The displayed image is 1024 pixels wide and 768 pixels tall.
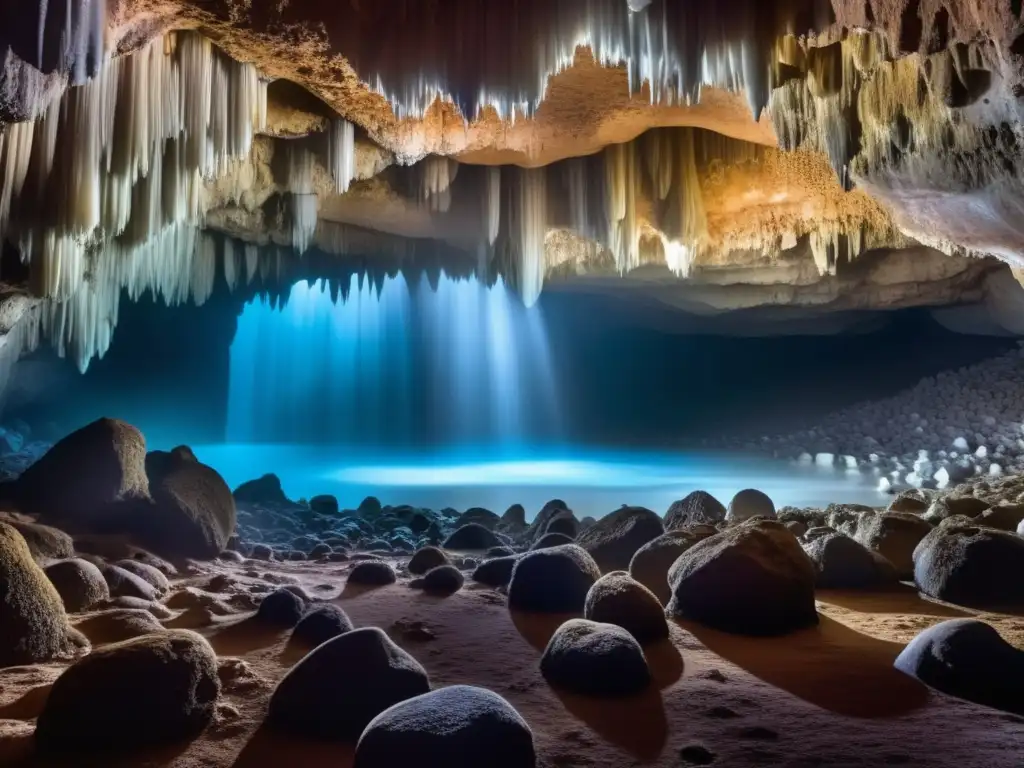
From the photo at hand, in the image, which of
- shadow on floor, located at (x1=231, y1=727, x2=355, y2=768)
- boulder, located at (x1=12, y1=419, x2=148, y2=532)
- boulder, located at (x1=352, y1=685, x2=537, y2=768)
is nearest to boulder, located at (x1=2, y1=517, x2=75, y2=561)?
boulder, located at (x1=12, y1=419, x2=148, y2=532)

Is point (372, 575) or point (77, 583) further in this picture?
point (372, 575)

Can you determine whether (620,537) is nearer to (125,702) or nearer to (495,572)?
(495,572)

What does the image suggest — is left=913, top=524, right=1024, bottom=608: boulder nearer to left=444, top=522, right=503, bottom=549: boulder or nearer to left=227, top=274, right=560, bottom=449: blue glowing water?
left=444, top=522, right=503, bottom=549: boulder

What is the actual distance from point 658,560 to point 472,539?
2702mm

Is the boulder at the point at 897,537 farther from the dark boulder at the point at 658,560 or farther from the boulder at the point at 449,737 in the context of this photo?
the boulder at the point at 449,737

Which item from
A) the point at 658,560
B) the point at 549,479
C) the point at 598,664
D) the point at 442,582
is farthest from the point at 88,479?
the point at 549,479

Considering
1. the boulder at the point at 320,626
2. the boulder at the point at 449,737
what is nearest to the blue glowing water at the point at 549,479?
the boulder at the point at 320,626

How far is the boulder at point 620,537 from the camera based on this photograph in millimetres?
5430

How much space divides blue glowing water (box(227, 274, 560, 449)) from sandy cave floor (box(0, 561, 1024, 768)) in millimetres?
20548

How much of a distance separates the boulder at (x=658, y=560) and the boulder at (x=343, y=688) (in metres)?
2.23

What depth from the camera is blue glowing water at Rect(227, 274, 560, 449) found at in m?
34.6

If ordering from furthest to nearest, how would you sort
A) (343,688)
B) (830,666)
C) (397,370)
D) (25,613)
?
1. (397,370)
2. (830,666)
3. (25,613)
4. (343,688)

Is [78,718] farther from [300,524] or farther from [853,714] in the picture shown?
[300,524]

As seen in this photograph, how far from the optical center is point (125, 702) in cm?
230
